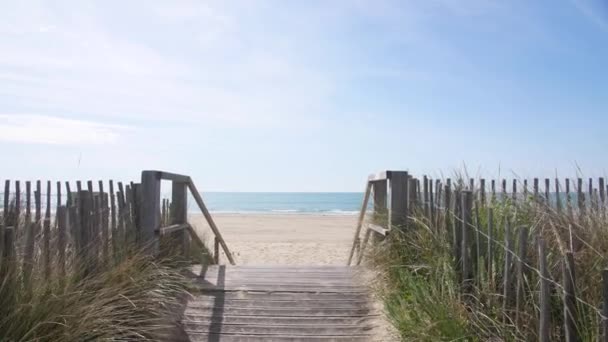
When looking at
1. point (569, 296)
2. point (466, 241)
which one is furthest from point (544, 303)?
point (466, 241)

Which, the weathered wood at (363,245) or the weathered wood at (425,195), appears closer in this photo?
the weathered wood at (425,195)

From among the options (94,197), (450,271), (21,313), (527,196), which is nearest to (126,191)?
(94,197)

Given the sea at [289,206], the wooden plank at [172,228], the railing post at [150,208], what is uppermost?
the railing post at [150,208]

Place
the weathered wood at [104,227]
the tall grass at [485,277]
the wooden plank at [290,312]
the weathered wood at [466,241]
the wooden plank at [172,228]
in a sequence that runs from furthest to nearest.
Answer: the wooden plank at [172,228], the wooden plank at [290,312], the weathered wood at [104,227], the weathered wood at [466,241], the tall grass at [485,277]

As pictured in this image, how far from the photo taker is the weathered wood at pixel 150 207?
18.5 feet

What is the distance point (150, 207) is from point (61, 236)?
209 cm

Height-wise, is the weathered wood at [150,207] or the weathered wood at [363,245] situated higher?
the weathered wood at [150,207]

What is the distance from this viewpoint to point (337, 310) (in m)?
4.95

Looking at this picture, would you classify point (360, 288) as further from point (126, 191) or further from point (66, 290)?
point (66, 290)

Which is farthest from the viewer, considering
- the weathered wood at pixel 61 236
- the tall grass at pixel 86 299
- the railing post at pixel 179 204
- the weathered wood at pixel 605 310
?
the railing post at pixel 179 204

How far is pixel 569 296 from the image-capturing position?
2.60m

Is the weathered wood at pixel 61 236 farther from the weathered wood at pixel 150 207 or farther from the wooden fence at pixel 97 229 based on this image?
the weathered wood at pixel 150 207

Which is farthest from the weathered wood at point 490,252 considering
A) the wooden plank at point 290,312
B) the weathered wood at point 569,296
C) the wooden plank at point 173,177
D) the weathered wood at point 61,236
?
the wooden plank at point 173,177

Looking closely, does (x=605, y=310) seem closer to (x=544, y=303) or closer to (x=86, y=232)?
(x=544, y=303)
